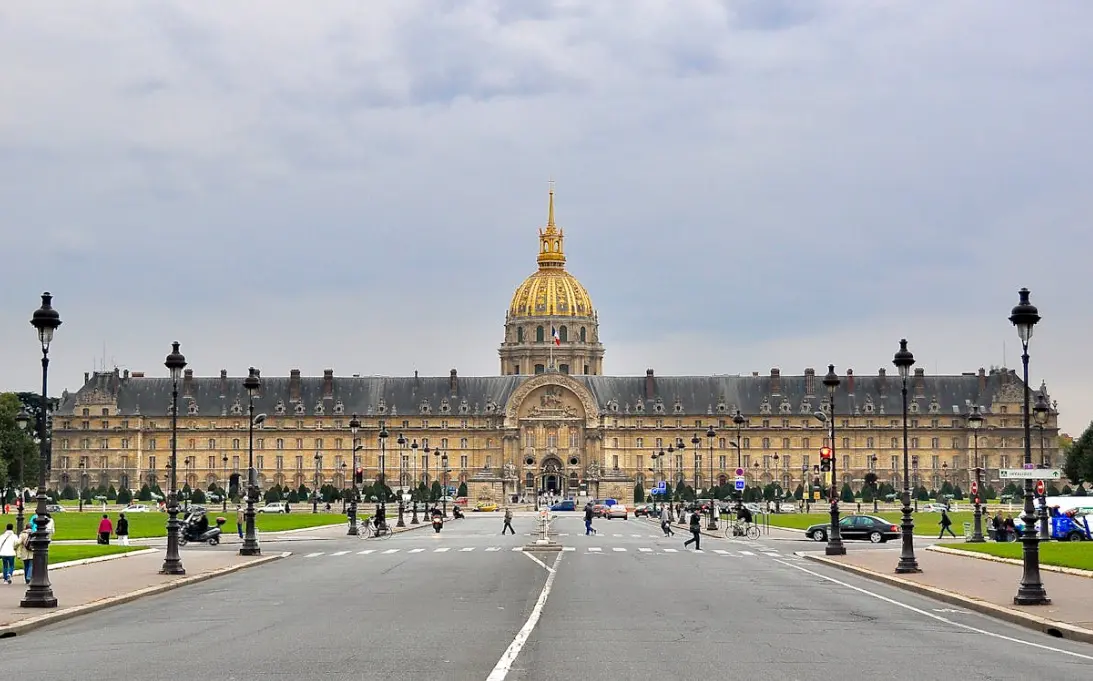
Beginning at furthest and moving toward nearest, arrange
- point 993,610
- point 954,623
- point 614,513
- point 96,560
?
point 614,513, point 96,560, point 993,610, point 954,623

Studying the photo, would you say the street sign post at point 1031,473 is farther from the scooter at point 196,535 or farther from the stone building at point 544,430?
the stone building at point 544,430

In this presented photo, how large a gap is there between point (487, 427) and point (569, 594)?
511 ft

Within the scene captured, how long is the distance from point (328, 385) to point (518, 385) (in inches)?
875

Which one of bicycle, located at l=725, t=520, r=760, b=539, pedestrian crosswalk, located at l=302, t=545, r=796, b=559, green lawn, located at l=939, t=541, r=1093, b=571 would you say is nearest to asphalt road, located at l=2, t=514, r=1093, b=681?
green lawn, located at l=939, t=541, r=1093, b=571

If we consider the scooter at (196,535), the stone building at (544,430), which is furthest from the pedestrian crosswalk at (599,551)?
the stone building at (544,430)

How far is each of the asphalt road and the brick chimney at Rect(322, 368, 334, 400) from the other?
148320 millimetres

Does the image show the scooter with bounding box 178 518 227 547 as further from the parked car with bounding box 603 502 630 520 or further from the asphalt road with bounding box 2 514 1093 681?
the parked car with bounding box 603 502 630 520

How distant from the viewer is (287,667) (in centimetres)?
1811

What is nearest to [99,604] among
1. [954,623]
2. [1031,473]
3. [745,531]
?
[954,623]

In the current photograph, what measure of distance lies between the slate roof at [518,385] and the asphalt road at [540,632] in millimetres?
145551

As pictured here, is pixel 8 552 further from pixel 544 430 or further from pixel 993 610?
pixel 544 430

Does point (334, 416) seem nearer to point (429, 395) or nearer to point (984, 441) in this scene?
point (429, 395)

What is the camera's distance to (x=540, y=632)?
2195 centimetres

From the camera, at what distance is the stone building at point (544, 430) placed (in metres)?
180
